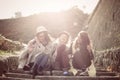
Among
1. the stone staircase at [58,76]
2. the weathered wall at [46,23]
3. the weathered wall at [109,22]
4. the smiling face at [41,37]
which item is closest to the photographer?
the stone staircase at [58,76]

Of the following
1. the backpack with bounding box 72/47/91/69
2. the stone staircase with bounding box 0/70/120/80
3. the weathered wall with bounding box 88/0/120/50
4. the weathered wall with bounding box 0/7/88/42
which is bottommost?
the stone staircase with bounding box 0/70/120/80

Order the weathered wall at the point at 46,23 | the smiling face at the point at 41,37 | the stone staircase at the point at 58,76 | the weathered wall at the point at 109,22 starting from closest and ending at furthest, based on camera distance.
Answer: the stone staircase at the point at 58,76
the smiling face at the point at 41,37
the weathered wall at the point at 109,22
the weathered wall at the point at 46,23

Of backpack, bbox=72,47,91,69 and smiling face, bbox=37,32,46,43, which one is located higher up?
smiling face, bbox=37,32,46,43

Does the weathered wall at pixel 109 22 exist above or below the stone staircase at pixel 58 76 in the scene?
above

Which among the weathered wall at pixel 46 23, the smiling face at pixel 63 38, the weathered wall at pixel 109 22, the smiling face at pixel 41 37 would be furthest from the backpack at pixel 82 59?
the weathered wall at pixel 46 23

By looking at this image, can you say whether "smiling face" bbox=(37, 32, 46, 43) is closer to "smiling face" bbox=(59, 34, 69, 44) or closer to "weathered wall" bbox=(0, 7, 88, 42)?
"smiling face" bbox=(59, 34, 69, 44)

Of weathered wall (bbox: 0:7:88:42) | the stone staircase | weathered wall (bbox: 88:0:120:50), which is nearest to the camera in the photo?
the stone staircase

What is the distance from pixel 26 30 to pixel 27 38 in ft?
4.80

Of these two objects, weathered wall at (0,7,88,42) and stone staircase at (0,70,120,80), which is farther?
weathered wall at (0,7,88,42)

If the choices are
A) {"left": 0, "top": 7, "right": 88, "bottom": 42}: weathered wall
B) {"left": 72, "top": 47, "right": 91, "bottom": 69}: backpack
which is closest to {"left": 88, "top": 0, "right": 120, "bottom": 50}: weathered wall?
{"left": 72, "top": 47, "right": 91, "bottom": 69}: backpack

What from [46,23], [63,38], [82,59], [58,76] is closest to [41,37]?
[63,38]

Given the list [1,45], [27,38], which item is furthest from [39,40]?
[27,38]

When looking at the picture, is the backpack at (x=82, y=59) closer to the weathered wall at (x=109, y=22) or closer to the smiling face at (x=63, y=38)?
the smiling face at (x=63, y=38)

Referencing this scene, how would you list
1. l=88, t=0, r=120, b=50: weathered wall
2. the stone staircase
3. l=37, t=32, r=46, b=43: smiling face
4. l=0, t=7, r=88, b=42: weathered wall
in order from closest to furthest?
the stone staircase
l=37, t=32, r=46, b=43: smiling face
l=88, t=0, r=120, b=50: weathered wall
l=0, t=7, r=88, b=42: weathered wall
